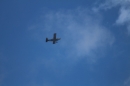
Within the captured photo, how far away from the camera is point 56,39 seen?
98250 millimetres

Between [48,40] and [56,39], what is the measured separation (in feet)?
15.8

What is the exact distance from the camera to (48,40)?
100625mm
